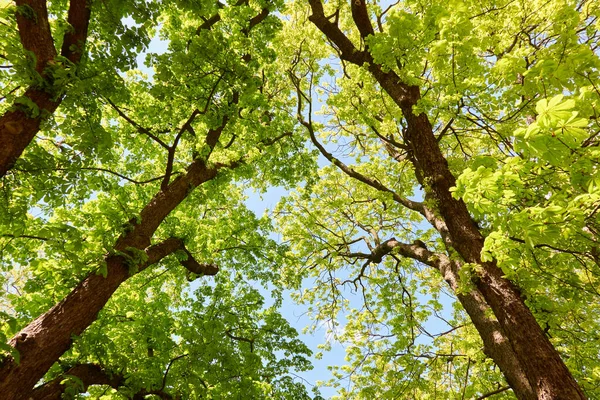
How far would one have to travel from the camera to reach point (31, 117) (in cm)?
329

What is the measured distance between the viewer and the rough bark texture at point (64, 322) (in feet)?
11.2

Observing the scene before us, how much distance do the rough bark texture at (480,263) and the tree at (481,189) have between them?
0.6 inches

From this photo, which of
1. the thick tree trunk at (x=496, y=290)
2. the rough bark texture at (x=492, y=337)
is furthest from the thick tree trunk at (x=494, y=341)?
the thick tree trunk at (x=496, y=290)

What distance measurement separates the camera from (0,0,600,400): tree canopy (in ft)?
10.4

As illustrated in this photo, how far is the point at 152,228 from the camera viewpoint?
5.52m

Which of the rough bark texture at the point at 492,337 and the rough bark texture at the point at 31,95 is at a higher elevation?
the rough bark texture at the point at 31,95

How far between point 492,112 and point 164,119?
604 centimetres

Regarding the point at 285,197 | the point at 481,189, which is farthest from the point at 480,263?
the point at 285,197

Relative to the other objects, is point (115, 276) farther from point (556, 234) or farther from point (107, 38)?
point (556, 234)

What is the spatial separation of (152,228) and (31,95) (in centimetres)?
267

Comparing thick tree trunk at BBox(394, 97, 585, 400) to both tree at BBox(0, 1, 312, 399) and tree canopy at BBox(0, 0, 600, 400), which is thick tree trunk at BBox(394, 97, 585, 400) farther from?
tree at BBox(0, 1, 312, 399)

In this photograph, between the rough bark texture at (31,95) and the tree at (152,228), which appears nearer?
the rough bark texture at (31,95)

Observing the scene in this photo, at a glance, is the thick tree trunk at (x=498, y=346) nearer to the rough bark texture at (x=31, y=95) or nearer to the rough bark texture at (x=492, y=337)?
the rough bark texture at (x=492, y=337)

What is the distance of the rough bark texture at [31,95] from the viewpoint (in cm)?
324
